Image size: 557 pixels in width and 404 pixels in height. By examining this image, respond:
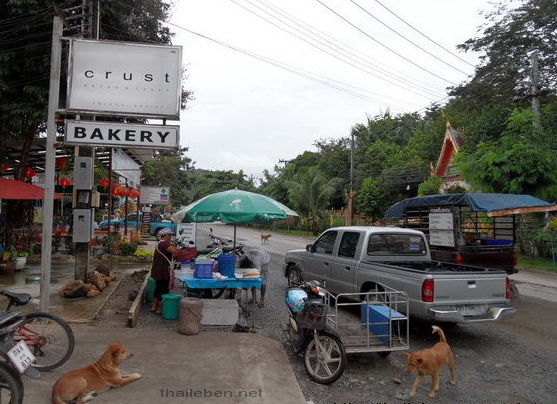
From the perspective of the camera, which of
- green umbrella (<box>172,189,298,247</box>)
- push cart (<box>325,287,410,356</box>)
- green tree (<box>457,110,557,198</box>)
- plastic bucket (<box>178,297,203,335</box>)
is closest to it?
push cart (<box>325,287,410,356</box>)

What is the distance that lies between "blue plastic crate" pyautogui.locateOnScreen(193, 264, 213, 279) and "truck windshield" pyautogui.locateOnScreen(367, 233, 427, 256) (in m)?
2.71

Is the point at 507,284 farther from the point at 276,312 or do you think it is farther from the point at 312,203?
the point at 312,203

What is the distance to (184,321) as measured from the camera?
632cm

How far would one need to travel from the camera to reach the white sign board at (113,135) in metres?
6.42

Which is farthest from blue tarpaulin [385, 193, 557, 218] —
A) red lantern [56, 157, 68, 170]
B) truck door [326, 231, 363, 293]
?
red lantern [56, 157, 68, 170]

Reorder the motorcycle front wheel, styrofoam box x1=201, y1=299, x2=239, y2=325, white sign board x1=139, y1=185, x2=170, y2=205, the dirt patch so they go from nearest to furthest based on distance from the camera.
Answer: the motorcycle front wheel, styrofoam box x1=201, y1=299, x2=239, y2=325, the dirt patch, white sign board x1=139, y1=185, x2=170, y2=205

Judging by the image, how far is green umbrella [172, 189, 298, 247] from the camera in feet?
26.0

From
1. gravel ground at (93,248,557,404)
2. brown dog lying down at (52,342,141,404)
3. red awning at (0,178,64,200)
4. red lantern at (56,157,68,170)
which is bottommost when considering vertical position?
gravel ground at (93,248,557,404)

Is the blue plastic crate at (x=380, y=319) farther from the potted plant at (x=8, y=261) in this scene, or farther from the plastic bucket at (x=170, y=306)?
the potted plant at (x=8, y=261)

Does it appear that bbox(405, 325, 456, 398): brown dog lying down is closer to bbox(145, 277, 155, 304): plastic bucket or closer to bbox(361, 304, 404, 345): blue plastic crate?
bbox(361, 304, 404, 345): blue plastic crate

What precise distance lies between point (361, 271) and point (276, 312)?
1.96 metres

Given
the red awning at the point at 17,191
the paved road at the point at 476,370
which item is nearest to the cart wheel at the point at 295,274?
the paved road at the point at 476,370

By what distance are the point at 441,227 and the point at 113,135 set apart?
7.82 metres

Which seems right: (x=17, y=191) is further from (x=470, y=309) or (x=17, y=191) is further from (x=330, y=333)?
(x=470, y=309)
